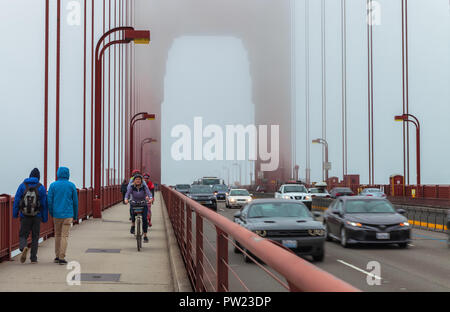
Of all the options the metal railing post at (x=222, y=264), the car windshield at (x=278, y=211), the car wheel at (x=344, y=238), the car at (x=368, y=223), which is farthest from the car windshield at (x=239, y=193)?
the metal railing post at (x=222, y=264)

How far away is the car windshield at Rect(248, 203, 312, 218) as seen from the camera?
13.8 meters

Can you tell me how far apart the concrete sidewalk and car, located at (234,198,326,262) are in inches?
78.3

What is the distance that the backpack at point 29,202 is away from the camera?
10.7 metres

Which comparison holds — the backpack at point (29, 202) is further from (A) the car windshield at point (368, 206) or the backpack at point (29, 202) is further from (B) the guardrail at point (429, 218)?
(B) the guardrail at point (429, 218)

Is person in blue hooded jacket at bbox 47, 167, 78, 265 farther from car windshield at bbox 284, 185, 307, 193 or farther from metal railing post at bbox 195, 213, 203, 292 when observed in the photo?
car windshield at bbox 284, 185, 307, 193

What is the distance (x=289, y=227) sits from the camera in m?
12.9

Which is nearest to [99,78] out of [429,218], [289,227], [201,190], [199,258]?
[429,218]

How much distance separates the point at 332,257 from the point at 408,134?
160ft

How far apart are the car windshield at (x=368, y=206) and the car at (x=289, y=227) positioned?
11.8 feet

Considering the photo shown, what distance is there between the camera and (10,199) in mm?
11695

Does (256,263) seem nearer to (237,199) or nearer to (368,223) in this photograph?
(368,223)

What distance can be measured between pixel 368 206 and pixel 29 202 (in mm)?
9946
